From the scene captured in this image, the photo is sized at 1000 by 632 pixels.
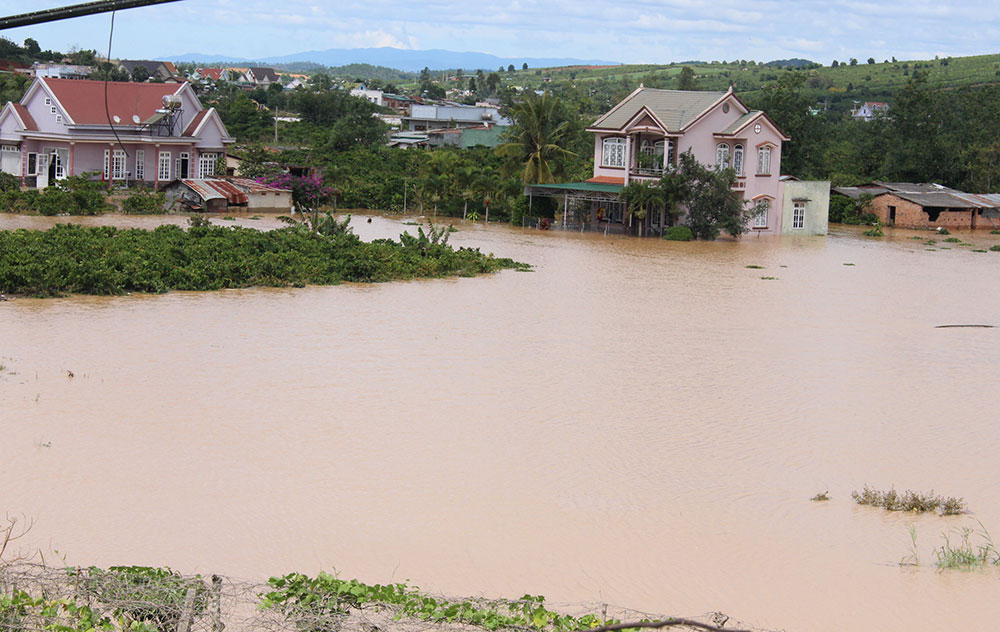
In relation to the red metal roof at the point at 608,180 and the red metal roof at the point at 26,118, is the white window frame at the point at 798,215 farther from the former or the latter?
the red metal roof at the point at 26,118

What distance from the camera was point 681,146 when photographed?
34.0m

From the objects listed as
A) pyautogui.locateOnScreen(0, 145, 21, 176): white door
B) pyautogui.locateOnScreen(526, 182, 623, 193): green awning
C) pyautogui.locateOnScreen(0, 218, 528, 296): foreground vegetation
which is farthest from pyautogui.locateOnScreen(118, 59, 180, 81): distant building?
pyautogui.locateOnScreen(0, 218, 528, 296): foreground vegetation

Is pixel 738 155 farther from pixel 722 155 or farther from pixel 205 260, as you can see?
pixel 205 260

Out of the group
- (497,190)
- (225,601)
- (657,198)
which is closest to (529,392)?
(225,601)

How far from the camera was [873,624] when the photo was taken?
691cm

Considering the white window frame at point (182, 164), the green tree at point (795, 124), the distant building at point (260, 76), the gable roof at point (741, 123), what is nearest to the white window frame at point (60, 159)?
the white window frame at point (182, 164)

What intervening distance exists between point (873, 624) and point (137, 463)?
5966 mm

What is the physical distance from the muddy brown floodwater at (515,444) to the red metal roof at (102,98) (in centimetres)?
1925

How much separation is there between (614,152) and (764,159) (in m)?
4.74

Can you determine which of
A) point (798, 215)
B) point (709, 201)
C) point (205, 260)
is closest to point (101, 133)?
point (205, 260)

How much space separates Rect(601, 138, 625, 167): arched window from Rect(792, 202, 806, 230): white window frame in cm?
595

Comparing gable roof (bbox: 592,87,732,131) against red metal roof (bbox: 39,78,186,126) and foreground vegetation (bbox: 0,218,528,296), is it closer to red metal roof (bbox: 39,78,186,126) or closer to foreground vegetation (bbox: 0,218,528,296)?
foreground vegetation (bbox: 0,218,528,296)

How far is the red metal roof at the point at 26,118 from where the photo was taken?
1415 inches

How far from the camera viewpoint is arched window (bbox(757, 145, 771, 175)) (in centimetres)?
3520
